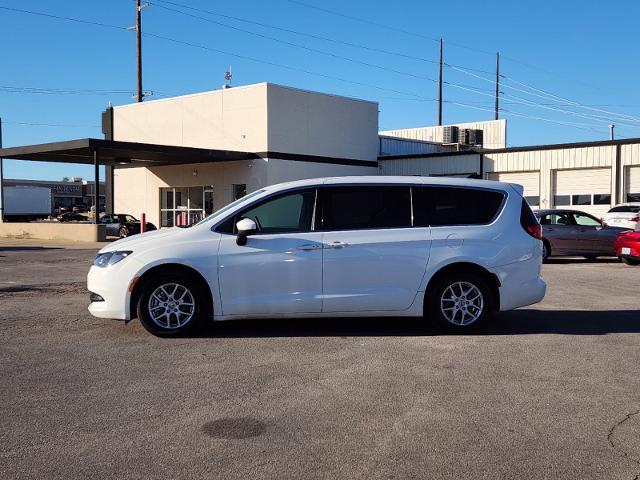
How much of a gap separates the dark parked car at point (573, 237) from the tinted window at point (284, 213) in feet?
41.0

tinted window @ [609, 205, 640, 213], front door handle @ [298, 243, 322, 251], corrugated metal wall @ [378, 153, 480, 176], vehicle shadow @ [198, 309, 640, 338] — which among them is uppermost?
corrugated metal wall @ [378, 153, 480, 176]

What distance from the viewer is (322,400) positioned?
510cm

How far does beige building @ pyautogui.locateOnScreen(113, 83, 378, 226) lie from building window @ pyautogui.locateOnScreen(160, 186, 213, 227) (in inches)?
2.1

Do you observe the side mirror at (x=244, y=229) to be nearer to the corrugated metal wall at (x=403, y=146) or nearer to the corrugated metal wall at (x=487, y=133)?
the corrugated metal wall at (x=403, y=146)

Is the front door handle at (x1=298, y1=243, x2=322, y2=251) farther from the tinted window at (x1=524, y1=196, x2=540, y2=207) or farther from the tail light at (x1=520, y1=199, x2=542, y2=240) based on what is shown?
the tinted window at (x1=524, y1=196, x2=540, y2=207)

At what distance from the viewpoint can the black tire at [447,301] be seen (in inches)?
298

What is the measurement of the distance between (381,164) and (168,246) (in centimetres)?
2943

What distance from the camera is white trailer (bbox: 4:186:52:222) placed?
59031 mm

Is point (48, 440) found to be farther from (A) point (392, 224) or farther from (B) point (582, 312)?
(B) point (582, 312)

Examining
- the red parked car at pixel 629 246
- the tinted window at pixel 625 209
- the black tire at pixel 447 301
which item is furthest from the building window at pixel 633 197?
the black tire at pixel 447 301

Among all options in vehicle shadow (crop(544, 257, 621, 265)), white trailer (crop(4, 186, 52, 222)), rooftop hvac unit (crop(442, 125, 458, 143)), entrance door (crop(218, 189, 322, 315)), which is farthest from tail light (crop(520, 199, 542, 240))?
white trailer (crop(4, 186, 52, 222))

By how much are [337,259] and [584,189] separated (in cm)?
2419

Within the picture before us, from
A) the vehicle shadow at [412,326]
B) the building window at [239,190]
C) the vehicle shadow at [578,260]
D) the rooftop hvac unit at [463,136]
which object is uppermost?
the rooftop hvac unit at [463,136]

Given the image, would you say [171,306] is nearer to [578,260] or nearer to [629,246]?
[629,246]
